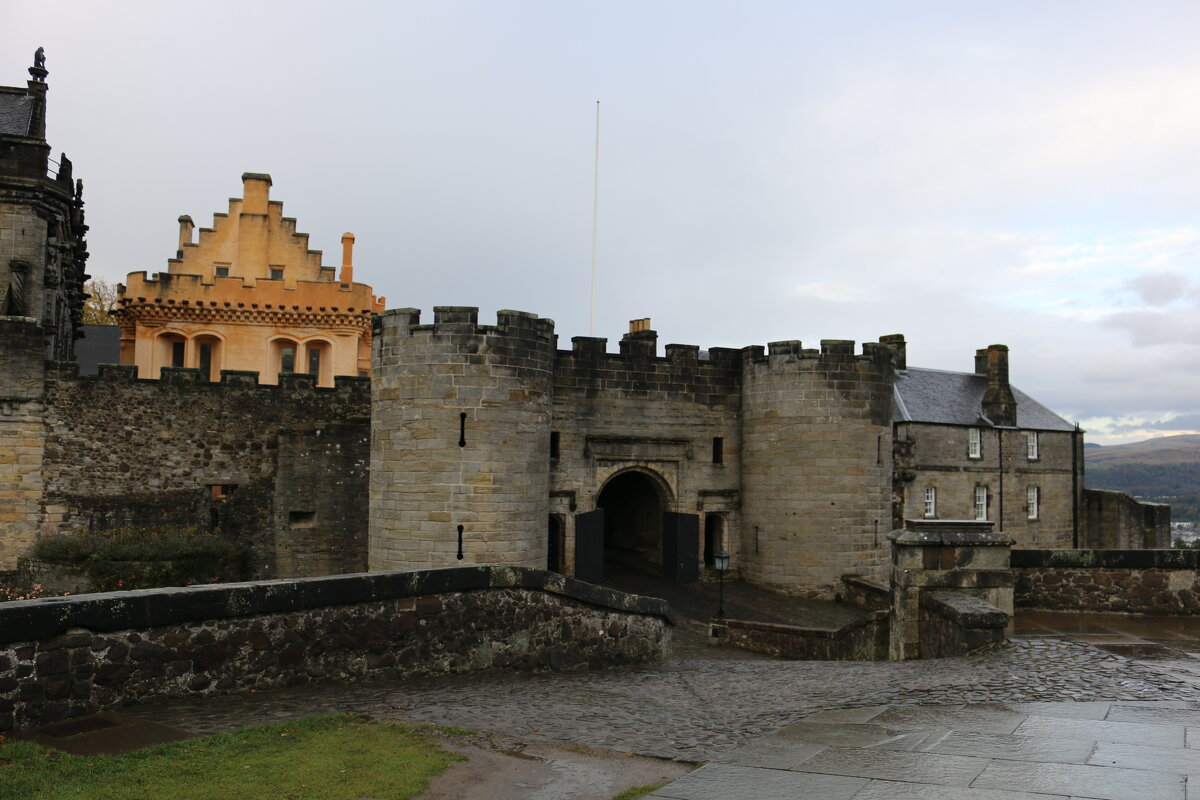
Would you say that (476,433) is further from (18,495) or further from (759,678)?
(18,495)

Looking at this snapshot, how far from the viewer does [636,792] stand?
6.03 meters

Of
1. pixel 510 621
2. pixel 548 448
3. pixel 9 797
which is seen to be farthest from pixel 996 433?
pixel 9 797

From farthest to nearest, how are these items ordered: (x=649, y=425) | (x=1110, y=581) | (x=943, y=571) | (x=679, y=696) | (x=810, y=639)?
(x=649, y=425) < (x=810, y=639) < (x=1110, y=581) < (x=943, y=571) < (x=679, y=696)

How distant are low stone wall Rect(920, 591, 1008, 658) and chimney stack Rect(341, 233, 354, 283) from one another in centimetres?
3057

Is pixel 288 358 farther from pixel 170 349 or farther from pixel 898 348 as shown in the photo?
pixel 898 348

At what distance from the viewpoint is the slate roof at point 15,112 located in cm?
2500

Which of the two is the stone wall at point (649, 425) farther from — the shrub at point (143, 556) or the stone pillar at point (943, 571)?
the stone pillar at point (943, 571)

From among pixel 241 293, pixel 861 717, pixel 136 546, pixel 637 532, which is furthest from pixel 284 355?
pixel 861 717

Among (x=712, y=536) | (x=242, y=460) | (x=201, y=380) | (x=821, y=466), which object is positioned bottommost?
(x=712, y=536)

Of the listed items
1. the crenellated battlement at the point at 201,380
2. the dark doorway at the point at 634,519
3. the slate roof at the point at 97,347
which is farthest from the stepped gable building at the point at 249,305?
the dark doorway at the point at 634,519

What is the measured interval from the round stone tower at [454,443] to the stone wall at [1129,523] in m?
31.2

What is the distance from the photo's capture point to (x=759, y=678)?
11.0 meters

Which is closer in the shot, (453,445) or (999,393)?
(453,445)

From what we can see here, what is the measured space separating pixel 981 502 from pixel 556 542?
22819mm
